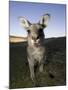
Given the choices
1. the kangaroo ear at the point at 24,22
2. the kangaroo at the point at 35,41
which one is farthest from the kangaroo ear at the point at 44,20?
the kangaroo ear at the point at 24,22

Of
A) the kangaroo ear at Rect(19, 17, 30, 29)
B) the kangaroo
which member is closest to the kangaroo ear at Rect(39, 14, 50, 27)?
the kangaroo

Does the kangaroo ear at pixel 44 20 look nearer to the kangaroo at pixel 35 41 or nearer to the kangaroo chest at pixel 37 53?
the kangaroo at pixel 35 41

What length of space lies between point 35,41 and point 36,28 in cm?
13

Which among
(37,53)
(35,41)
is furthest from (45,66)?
(35,41)

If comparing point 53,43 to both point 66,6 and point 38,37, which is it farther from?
point 66,6

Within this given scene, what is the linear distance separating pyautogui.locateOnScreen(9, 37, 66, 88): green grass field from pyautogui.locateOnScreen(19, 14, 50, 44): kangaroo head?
8 centimetres

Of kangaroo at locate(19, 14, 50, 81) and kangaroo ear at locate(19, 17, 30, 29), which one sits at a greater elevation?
kangaroo ear at locate(19, 17, 30, 29)

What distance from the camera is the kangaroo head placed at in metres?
1.99

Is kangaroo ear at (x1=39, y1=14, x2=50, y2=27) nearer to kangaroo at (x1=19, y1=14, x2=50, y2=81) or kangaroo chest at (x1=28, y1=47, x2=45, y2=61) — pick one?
kangaroo at (x1=19, y1=14, x2=50, y2=81)

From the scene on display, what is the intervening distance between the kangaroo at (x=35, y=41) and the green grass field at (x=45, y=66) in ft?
0.13

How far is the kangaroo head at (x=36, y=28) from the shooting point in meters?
1.99

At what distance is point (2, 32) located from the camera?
6.33ft

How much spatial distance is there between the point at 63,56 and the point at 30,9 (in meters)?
0.56

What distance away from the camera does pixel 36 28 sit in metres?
2.01
